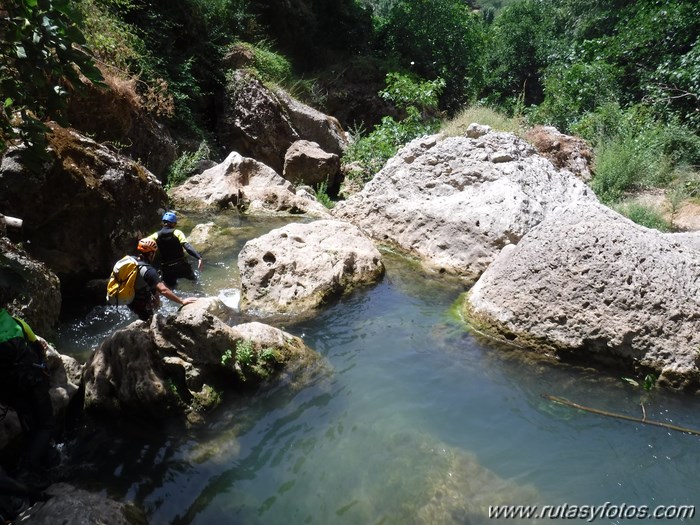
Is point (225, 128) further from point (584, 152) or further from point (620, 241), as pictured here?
point (620, 241)

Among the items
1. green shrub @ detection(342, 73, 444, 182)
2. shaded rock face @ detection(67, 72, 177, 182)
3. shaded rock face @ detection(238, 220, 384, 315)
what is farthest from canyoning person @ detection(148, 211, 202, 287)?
green shrub @ detection(342, 73, 444, 182)

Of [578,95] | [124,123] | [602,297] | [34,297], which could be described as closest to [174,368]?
[34,297]

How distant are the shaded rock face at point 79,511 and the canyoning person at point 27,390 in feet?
1.13

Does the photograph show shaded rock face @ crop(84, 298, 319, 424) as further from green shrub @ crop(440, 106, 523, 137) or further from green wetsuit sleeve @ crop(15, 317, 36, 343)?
green shrub @ crop(440, 106, 523, 137)

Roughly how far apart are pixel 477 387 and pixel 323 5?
1772 centimetres

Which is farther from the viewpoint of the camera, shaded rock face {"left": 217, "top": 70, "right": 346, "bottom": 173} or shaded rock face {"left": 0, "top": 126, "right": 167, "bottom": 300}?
shaded rock face {"left": 217, "top": 70, "right": 346, "bottom": 173}

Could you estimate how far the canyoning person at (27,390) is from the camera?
11.0 ft

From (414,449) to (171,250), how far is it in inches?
162

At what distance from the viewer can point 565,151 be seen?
Answer: 12.0 m

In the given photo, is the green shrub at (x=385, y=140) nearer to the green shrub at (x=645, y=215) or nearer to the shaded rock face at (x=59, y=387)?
the green shrub at (x=645, y=215)

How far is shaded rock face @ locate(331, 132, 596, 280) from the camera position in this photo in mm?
7672

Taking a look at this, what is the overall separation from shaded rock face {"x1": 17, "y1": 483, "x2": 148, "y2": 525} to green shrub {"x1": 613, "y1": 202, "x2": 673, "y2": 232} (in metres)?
9.25

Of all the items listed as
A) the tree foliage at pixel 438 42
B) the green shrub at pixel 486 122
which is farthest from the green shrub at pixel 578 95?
the tree foliage at pixel 438 42

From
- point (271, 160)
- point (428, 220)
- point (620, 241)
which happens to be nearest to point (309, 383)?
point (620, 241)
